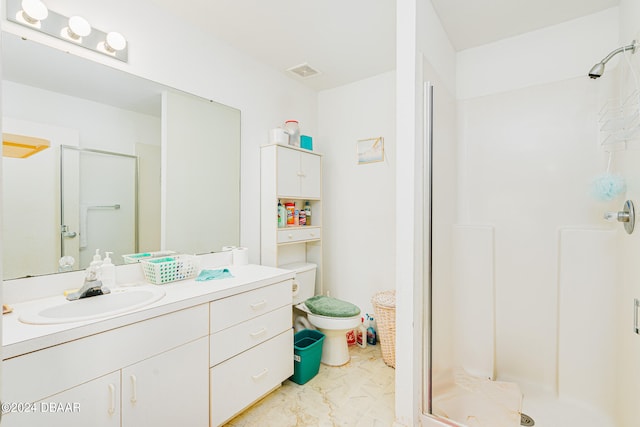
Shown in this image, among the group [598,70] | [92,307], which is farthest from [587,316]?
[92,307]

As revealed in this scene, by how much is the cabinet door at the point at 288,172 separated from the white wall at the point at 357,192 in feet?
1.70

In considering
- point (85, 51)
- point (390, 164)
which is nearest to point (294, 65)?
point (390, 164)

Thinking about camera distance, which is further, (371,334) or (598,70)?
(371,334)

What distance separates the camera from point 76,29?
5.22ft

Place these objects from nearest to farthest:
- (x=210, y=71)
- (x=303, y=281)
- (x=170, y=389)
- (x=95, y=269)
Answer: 1. (x=170, y=389)
2. (x=95, y=269)
3. (x=210, y=71)
4. (x=303, y=281)

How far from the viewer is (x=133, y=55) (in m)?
1.83

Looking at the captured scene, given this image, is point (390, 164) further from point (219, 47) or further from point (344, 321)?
point (219, 47)

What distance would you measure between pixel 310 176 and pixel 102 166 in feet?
5.22

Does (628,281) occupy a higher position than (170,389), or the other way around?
(628,281)

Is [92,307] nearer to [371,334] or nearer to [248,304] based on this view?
[248,304]

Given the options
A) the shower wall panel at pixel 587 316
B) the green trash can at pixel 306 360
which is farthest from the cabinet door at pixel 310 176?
the shower wall panel at pixel 587 316

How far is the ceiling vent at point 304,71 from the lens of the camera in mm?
2658

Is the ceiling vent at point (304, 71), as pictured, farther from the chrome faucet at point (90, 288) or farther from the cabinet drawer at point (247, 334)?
the chrome faucet at point (90, 288)

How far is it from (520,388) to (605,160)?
1526 millimetres
